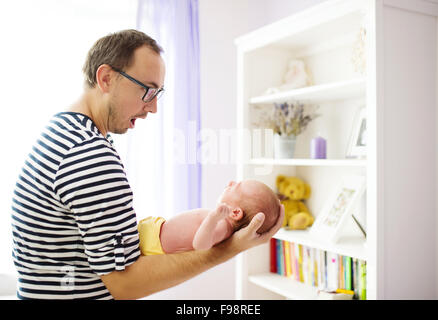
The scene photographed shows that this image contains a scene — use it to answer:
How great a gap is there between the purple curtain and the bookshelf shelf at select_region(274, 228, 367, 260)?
25.5 inches

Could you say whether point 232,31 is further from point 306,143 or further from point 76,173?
point 76,173

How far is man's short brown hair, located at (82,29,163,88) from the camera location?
102cm

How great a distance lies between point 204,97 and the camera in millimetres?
2676

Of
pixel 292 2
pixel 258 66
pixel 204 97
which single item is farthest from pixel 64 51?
pixel 292 2

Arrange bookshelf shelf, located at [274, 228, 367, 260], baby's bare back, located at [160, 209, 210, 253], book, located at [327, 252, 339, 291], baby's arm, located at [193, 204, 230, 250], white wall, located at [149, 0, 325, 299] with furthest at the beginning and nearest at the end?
1. white wall, located at [149, 0, 325, 299]
2. book, located at [327, 252, 339, 291]
3. bookshelf shelf, located at [274, 228, 367, 260]
4. baby's bare back, located at [160, 209, 210, 253]
5. baby's arm, located at [193, 204, 230, 250]

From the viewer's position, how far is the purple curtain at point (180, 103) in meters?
2.38

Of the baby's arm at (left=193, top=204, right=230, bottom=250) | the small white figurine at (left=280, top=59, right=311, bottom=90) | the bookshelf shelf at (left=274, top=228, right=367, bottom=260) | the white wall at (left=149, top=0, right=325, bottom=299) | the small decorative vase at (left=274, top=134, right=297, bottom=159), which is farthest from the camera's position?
the white wall at (left=149, top=0, right=325, bottom=299)

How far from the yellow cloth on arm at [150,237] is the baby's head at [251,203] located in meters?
0.23

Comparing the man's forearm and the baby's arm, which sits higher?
the baby's arm

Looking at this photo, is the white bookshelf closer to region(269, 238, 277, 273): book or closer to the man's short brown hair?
region(269, 238, 277, 273): book

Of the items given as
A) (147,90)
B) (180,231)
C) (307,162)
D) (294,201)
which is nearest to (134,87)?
(147,90)

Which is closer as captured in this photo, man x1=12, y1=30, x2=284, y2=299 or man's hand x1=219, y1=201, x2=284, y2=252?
man x1=12, y1=30, x2=284, y2=299

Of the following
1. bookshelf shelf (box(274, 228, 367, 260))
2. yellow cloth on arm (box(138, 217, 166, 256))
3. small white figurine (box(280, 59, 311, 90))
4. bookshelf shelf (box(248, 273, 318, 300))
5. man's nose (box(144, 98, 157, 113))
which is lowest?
bookshelf shelf (box(248, 273, 318, 300))

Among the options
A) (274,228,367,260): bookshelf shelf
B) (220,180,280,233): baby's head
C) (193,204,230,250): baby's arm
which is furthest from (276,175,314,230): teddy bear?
Result: (193,204,230,250): baby's arm
